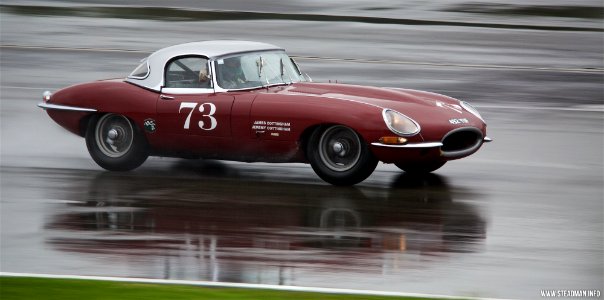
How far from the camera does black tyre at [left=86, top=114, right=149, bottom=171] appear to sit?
38.0ft

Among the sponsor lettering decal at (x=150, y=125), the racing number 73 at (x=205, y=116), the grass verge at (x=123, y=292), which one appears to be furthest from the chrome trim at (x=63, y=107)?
the grass verge at (x=123, y=292)

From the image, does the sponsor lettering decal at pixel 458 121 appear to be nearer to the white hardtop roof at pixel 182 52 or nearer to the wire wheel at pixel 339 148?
the wire wheel at pixel 339 148

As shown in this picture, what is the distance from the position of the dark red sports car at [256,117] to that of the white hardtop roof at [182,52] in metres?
0.01

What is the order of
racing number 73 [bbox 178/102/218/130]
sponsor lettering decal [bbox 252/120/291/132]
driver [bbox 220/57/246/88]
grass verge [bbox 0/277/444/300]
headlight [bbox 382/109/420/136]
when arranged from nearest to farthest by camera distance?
grass verge [bbox 0/277/444/300]
headlight [bbox 382/109/420/136]
sponsor lettering decal [bbox 252/120/291/132]
racing number 73 [bbox 178/102/218/130]
driver [bbox 220/57/246/88]

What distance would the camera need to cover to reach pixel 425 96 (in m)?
11.2

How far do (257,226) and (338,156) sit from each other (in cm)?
177

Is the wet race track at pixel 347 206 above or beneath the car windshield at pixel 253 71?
beneath

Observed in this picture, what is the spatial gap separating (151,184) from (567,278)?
473cm

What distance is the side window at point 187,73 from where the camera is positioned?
11.4 m

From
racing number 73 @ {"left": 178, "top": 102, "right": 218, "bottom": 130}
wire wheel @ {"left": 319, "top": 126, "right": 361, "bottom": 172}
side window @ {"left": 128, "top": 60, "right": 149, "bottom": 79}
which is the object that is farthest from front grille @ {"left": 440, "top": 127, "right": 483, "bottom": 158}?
side window @ {"left": 128, "top": 60, "right": 149, "bottom": 79}

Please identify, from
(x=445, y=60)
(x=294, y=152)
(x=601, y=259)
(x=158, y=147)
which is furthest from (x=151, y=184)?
(x=445, y=60)

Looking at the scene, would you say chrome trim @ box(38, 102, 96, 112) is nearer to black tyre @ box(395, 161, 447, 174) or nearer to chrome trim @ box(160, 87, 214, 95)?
chrome trim @ box(160, 87, 214, 95)

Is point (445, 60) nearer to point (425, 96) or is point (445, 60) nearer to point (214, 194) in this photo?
point (425, 96)

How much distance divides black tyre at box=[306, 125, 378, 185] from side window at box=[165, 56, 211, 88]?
1429 millimetres
